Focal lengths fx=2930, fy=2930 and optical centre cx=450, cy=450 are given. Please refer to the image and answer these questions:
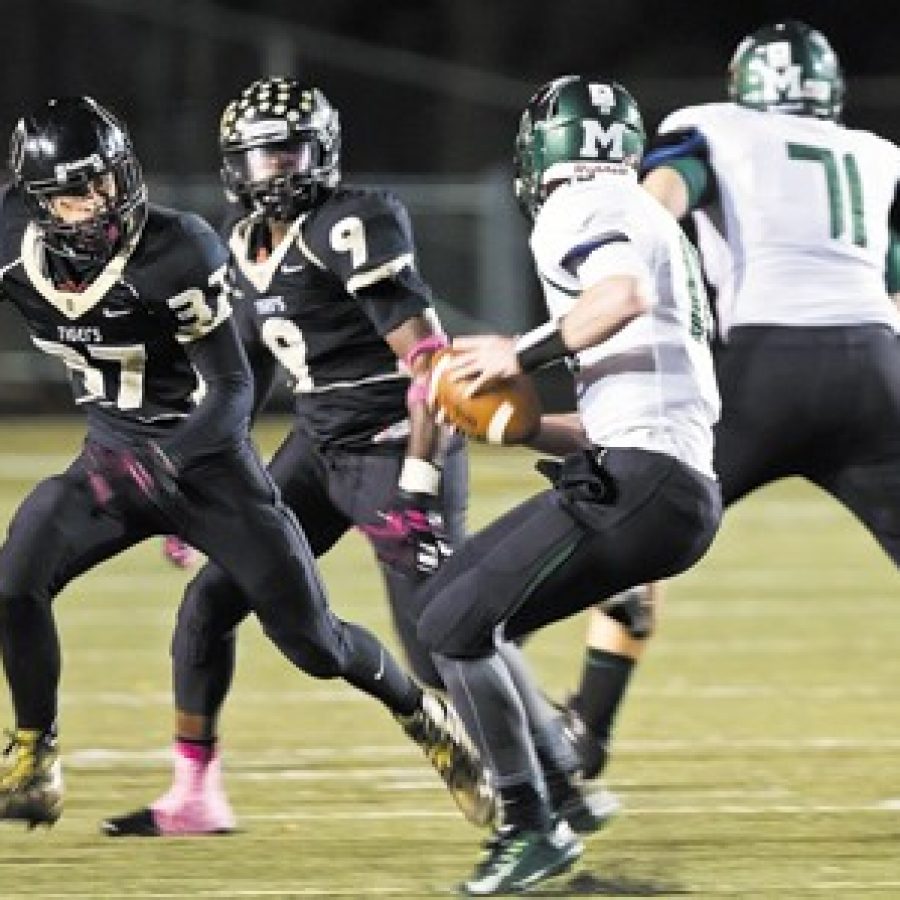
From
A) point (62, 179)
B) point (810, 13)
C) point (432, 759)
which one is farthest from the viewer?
point (810, 13)

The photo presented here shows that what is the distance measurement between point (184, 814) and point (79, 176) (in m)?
1.25

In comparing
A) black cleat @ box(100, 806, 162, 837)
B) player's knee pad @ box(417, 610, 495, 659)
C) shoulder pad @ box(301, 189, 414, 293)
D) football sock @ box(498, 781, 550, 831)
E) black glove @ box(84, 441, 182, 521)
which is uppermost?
shoulder pad @ box(301, 189, 414, 293)

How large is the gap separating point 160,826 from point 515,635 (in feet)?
3.40

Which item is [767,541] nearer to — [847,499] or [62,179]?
[847,499]

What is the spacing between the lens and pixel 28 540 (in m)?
5.38

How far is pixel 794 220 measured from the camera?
19.2 ft

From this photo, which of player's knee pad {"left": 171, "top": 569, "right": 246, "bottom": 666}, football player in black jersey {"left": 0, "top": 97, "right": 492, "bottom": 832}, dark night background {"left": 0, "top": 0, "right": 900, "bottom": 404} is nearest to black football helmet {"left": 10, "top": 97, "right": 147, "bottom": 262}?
football player in black jersey {"left": 0, "top": 97, "right": 492, "bottom": 832}

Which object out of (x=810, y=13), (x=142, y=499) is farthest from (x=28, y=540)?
(x=810, y=13)

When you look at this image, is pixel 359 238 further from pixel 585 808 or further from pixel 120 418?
pixel 585 808

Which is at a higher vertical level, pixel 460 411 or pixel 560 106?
pixel 560 106

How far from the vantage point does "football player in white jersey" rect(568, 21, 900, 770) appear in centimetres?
570

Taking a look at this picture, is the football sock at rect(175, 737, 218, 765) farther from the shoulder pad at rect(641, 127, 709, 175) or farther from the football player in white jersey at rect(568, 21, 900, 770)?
the shoulder pad at rect(641, 127, 709, 175)

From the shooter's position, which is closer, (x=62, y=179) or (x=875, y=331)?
(x=62, y=179)

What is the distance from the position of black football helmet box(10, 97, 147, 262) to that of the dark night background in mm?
10946
